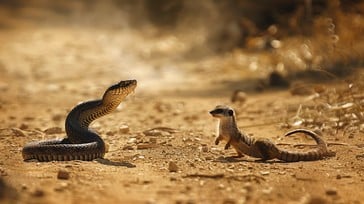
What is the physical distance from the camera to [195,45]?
15.1 meters

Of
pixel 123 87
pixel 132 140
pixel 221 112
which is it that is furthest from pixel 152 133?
pixel 221 112

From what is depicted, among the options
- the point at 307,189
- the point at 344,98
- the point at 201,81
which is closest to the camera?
the point at 307,189

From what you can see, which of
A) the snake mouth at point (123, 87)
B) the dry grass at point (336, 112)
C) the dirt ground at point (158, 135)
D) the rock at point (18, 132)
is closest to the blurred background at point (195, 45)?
the dirt ground at point (158, 135)

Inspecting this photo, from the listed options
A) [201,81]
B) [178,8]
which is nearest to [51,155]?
[201,81]

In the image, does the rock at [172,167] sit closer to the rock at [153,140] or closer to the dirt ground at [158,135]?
the dirt ground at [158,135]

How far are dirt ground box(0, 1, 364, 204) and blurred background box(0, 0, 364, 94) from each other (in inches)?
2.8

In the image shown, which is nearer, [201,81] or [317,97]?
[317,97]

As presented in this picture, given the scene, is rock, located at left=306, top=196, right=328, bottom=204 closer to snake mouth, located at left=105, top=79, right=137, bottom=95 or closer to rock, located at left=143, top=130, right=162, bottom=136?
snake mouth, located at left=105, top=79, right=137, bottom=95

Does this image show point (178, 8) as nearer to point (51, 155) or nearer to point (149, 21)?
point (149, 21)

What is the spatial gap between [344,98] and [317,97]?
512 millimetres

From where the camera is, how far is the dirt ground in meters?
4.79

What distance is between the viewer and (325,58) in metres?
9.78

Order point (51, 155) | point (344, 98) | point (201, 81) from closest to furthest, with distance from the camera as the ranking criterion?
point (51, 155), point (344, 98), point (201, 81)

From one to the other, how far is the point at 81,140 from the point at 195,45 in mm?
8937
